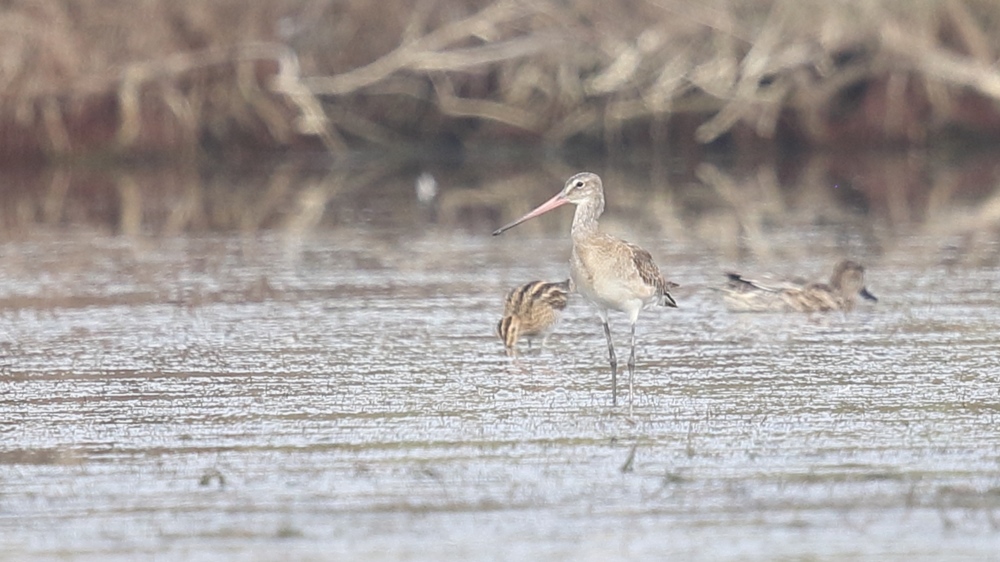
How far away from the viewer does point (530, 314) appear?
1112 cm

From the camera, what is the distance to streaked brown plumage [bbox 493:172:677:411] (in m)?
10.0

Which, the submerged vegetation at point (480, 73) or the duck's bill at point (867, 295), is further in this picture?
the submerged vegetation at point (480, 73)

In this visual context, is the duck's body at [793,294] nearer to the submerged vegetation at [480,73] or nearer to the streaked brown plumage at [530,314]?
the streaked brown plumage at [530,314]

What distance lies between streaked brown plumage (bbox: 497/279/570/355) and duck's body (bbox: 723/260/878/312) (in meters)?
1.64

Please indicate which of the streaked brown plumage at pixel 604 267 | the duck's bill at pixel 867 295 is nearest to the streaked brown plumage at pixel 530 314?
the streaked brown plumage at pixel 604 267

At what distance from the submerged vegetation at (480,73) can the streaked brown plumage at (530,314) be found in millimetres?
16823

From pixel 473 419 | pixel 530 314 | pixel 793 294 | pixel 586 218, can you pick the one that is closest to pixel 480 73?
pixel 793 294

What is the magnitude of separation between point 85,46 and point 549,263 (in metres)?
15.3

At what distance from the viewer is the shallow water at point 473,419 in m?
6.70

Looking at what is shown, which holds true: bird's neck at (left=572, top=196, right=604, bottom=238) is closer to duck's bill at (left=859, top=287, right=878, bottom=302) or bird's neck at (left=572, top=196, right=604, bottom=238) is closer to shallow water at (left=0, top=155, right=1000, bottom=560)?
shallow water at (left=0, top=155, right=1000, bottom=560)

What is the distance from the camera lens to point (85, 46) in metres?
28.7

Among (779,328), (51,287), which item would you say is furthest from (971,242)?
(51,287)

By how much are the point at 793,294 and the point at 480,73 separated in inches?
688

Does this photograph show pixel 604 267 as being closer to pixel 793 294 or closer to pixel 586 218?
pixel 586 218
